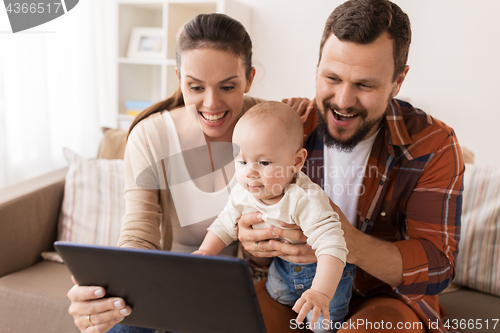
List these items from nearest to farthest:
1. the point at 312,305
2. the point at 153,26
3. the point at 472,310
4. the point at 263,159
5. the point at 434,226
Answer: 1. the point at 312,305
2. the point at 263,159
3. the point at 434,226
4. the point at 472,310
5. the point at 153,26

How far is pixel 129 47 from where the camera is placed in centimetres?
269

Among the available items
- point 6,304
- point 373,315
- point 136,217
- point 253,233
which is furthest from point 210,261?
point 6,304

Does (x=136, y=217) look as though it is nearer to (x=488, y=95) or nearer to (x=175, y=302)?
(x=175, y=302)

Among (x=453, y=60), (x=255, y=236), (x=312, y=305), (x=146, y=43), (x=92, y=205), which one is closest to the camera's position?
(x=312, y=305)

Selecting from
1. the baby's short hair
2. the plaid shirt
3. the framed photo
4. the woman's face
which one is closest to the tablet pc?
the baby's short hair

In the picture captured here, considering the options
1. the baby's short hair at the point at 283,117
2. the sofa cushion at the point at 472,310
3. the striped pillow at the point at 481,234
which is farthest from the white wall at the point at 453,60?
the baby's short hair at the point at 283,117

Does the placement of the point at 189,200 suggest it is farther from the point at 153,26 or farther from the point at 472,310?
the point at 153,26

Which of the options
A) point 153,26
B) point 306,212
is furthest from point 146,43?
point 306,212

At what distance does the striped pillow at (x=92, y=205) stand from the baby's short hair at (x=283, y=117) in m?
1.01

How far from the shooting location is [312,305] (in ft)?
2.62

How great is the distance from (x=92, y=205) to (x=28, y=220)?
0.82ft

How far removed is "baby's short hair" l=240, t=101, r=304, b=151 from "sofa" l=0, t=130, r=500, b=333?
910 mm

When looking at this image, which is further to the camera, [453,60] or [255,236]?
[453,60]

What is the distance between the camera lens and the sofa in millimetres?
1464
